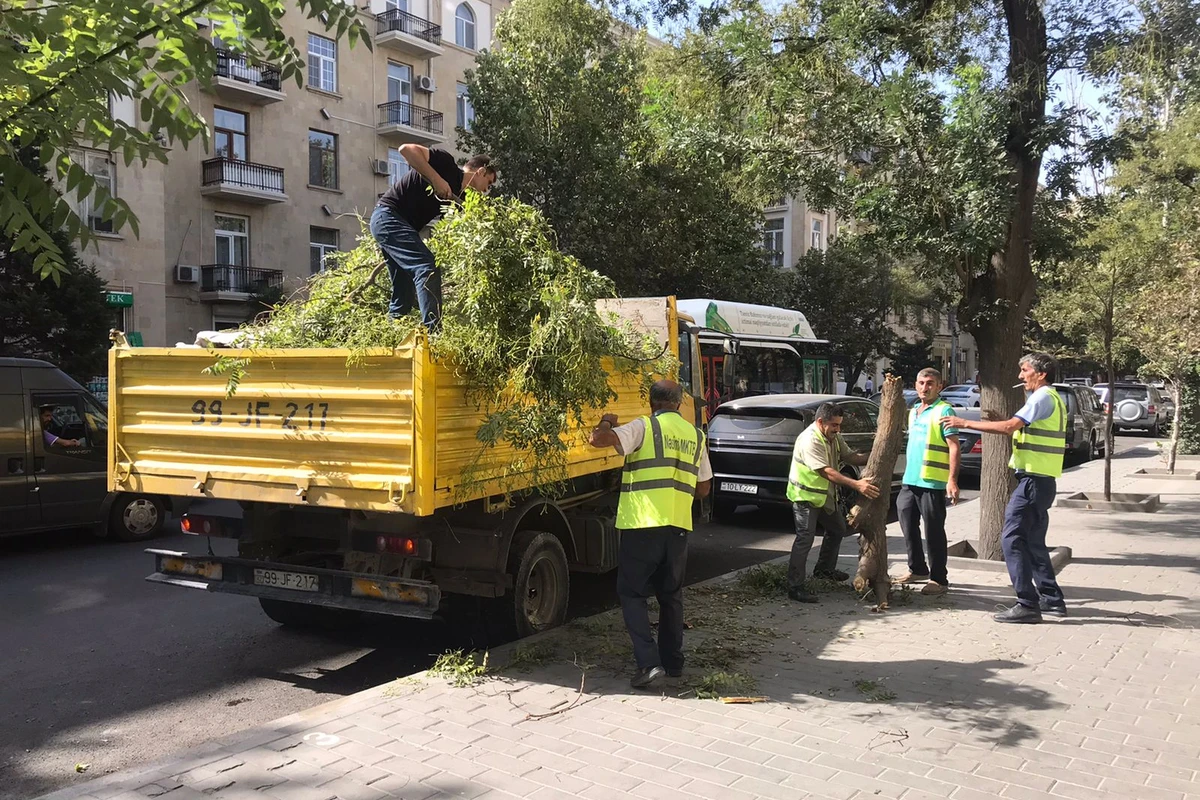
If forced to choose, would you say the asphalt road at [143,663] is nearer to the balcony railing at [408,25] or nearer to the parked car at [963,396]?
the parked car at [963,396]

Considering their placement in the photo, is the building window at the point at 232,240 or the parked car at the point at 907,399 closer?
the parked car at the point at 907,399

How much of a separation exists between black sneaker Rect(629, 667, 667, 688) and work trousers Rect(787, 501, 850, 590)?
92.5 inches

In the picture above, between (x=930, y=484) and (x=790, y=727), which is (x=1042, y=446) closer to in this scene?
(x=930, y=484)

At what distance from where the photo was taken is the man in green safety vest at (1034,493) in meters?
6.34

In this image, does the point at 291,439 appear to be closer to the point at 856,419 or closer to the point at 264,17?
the point at 264,17

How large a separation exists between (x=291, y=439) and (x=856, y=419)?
836cm

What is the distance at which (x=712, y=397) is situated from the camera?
14.7m

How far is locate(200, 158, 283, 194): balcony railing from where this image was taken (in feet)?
87.6

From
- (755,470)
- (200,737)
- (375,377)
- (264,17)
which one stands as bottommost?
(200,737)

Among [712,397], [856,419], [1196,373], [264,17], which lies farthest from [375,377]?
[1196,373]

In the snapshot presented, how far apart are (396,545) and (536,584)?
1206 millimetres

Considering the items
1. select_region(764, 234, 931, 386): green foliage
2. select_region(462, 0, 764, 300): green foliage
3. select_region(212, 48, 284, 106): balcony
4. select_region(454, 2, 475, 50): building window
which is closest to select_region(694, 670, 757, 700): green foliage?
select_region(462, 0, 764, 300): green foliage

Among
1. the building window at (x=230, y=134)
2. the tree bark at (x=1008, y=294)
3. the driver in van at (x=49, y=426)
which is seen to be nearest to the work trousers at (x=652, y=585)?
the tree bark at (x=1008, y=294)

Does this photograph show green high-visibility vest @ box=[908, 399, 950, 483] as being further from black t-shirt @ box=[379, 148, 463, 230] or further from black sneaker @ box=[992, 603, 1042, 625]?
black t-shirt @ box=[379, 148, 463, 230]
